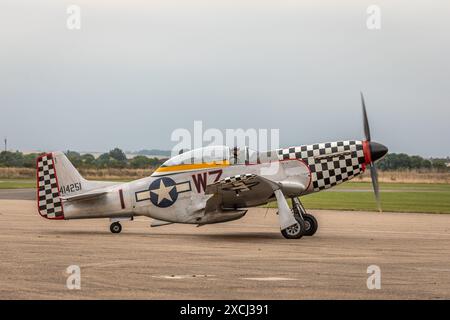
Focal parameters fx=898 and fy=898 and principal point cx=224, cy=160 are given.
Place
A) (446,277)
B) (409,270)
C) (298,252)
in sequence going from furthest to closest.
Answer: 1. (298,252)
2. (409,270)
3. (446,277)

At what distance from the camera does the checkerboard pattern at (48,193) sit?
893 inches

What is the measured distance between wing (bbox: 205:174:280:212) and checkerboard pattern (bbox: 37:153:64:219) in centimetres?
403

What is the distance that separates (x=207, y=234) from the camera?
75.6ft

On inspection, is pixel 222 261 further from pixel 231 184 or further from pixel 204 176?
pixel 204 176

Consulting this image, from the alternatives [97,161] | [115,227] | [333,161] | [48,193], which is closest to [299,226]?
[333,161]

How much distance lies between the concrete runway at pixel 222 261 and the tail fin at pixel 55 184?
73 cm

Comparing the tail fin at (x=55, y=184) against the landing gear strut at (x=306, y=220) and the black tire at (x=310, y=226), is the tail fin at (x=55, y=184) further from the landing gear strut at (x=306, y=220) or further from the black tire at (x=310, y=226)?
the black tire at (x=310, y=226)

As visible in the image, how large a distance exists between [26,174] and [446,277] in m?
87.9

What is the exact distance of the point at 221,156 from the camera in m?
21.6

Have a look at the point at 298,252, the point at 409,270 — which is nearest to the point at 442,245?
the point at 298,252

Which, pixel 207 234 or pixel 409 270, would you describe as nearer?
pixel 409 270

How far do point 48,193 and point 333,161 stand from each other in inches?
286

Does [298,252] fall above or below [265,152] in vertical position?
below
